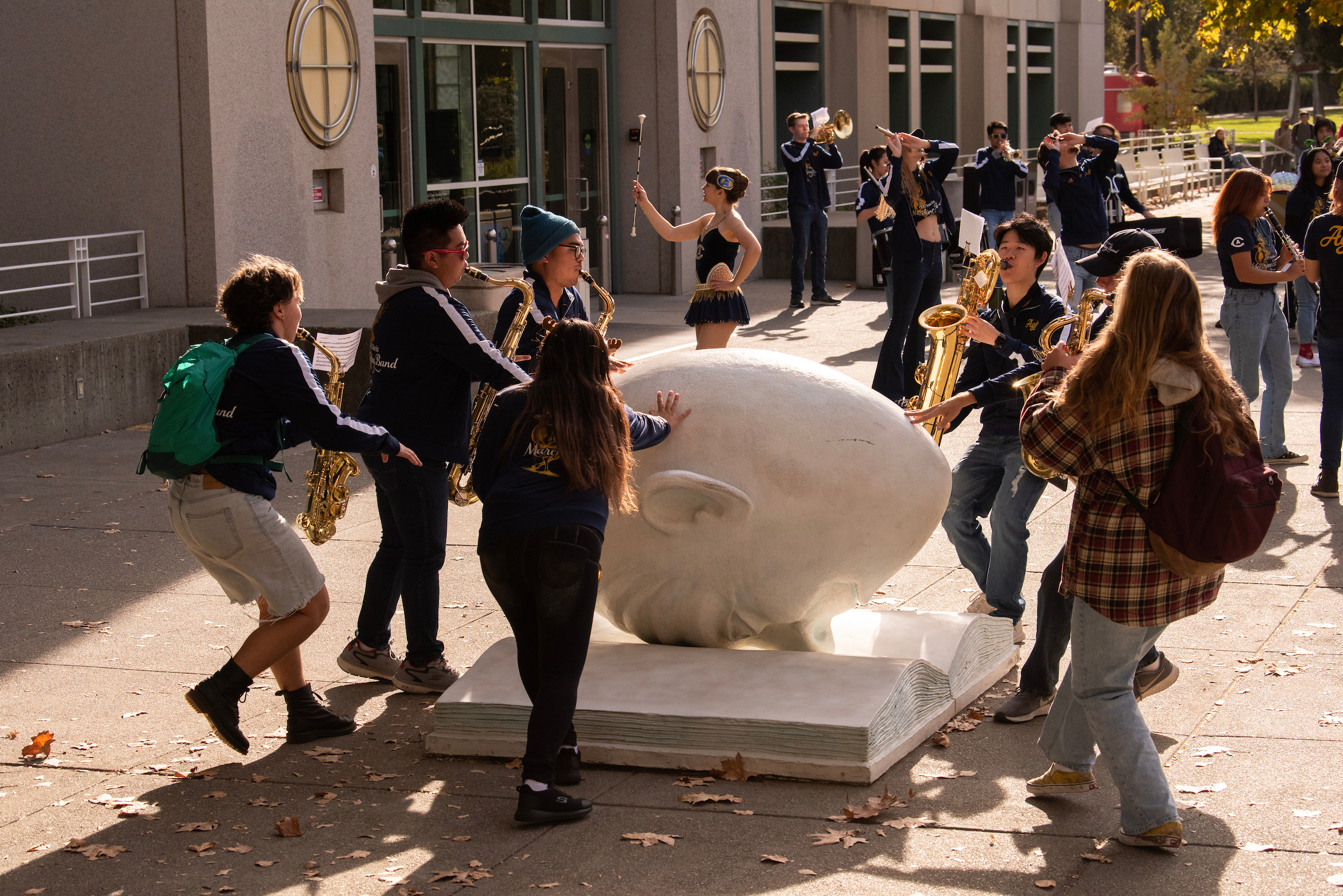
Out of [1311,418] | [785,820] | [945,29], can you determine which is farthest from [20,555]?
[945,29]

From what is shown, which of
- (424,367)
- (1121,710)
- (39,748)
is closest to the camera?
(1121,710)

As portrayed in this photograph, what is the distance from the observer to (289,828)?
4.61 metres

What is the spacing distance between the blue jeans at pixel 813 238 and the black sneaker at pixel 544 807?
1446 cm

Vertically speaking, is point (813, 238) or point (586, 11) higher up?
point (586, 11)

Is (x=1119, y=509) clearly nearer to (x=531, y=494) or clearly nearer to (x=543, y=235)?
(x=531, y=494)

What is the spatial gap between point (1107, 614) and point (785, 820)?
1174 millimetres

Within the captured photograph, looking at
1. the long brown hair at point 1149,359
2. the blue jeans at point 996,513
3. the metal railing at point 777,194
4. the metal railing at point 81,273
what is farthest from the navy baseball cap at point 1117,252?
the metal railing at point 777,194

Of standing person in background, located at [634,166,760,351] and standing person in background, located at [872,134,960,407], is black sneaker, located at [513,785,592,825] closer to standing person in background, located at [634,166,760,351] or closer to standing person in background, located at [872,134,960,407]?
standing person in background, located at [634,166,760,351]

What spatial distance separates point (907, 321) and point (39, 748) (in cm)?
828

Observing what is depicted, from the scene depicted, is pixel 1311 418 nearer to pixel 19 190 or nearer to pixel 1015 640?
pixel 1015 640

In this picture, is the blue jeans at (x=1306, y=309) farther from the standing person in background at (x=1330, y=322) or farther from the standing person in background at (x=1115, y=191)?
the standing person in background at (x=1330, y=322)

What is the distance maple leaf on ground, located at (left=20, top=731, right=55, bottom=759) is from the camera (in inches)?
207

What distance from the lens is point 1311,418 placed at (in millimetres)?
11117

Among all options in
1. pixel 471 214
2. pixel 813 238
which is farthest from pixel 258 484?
pixel 813 238
